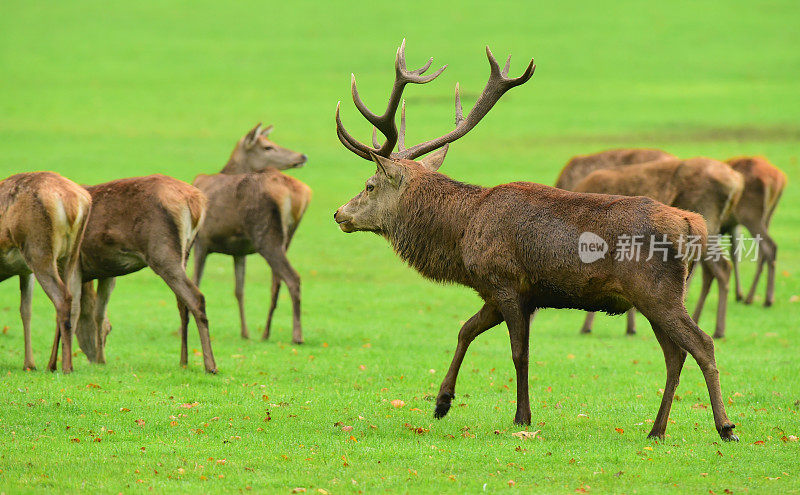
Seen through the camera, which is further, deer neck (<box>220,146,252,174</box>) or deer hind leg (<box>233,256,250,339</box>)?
deer neck (<box>220,146,252,174</box>)

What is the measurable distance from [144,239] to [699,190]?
7.91 m

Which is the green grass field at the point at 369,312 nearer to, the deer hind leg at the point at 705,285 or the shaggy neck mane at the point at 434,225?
the deer hind leg at the point at 705,285

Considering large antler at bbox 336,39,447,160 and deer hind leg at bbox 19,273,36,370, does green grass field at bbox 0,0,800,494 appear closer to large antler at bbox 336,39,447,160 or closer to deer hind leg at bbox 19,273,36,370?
deer hind leg at bbox 19,273,36,370

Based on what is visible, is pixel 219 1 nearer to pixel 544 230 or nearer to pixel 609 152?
pixel 609 152

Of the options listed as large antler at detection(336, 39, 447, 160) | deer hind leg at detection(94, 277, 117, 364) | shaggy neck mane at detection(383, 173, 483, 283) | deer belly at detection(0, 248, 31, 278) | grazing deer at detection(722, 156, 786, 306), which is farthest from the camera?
grazing deer at detection(722, 156, 786, 306)

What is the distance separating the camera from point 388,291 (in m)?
18.0

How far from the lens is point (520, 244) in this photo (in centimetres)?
807

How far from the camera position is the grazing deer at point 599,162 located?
53.7ft

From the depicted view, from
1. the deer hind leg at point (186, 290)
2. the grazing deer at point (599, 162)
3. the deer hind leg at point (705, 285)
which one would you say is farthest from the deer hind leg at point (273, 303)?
the deer hind leg at point (705, 285)

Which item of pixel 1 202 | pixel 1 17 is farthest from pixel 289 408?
pixel 1 17

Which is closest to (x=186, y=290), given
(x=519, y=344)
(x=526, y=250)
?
(x=519, y=344)

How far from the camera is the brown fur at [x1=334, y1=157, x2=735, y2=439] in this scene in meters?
7.49

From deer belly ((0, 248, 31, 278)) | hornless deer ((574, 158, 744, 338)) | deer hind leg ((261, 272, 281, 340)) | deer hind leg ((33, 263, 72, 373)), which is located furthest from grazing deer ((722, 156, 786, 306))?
deer belly ((0, 248, 31, 278))

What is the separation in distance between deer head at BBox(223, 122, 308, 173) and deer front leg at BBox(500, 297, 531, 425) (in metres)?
8.04
